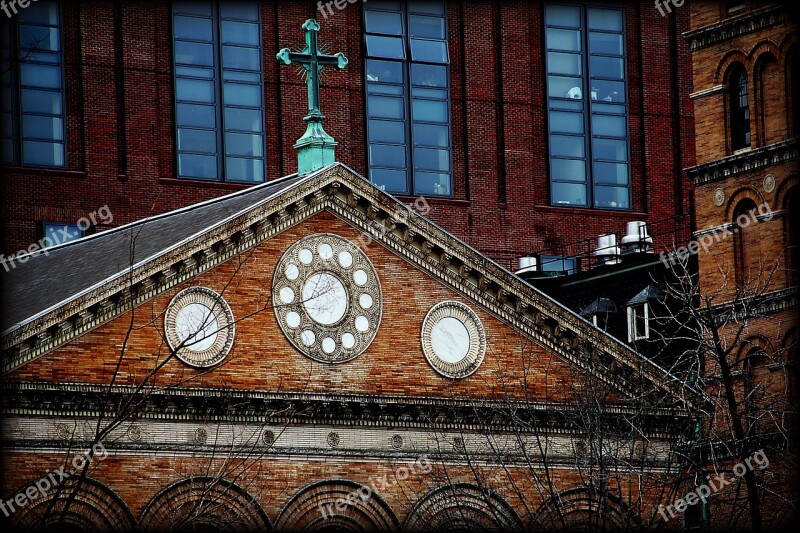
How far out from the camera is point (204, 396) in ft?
148

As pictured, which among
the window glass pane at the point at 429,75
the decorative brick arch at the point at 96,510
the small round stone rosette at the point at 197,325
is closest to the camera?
the decorative brick arch at the point at 96,510

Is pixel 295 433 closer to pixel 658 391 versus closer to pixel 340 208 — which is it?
pixel 340 208

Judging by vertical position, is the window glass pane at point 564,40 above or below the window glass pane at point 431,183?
above

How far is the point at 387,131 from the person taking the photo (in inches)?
2763

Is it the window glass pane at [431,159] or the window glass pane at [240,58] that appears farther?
the window glass pane at [431,159]

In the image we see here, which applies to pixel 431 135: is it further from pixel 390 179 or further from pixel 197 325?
pixel 197 325

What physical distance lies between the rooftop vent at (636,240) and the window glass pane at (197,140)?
1381 centimetres

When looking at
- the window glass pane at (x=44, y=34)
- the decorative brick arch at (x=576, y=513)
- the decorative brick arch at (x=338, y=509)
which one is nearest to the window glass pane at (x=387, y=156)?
the window glass pane at (x=44, y=34)

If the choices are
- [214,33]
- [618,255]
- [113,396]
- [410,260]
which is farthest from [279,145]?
[113,396]

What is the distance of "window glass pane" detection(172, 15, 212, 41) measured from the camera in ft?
220

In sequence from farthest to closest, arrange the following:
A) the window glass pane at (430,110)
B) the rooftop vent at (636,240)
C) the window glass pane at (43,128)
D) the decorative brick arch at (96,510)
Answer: the window glass pane at (430,110)
the rooftop vent at (636,240)
the window glass pane at (43,128)
the decorative brick arch at (96,510)

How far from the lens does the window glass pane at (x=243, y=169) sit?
67562 mm

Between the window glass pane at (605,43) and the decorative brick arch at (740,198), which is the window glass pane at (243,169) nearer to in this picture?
the window glass pane at (605,43)

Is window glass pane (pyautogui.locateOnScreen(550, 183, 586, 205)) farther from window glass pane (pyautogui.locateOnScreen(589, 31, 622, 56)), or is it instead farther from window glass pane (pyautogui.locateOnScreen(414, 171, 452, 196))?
window glass pane (pyautogui.locateOnScreen(589, 31, 622, 56))
